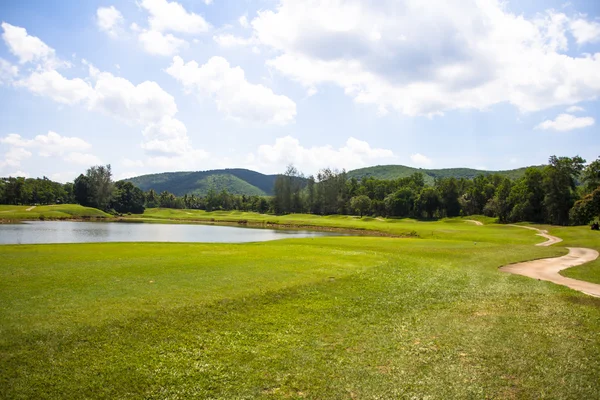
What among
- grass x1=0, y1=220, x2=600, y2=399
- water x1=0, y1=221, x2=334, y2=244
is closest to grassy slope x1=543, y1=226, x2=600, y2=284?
grass x1=0, y1=220, x2=600, y2=399

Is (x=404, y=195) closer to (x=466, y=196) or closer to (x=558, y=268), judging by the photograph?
(x=466, y=196)

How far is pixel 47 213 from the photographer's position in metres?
107

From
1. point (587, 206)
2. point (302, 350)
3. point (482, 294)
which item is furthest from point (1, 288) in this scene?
point (587, 206)

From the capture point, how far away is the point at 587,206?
211 feet

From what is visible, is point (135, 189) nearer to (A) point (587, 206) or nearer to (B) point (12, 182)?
(B) point (12, 182)

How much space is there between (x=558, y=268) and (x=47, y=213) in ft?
412

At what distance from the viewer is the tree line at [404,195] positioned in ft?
307

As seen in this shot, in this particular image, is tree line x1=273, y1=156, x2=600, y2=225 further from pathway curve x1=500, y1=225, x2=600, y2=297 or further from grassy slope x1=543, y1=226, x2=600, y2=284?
pathway curve x1=500, y1=225, x2=600, y2=297

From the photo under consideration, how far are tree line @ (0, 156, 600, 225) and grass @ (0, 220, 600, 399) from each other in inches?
2668

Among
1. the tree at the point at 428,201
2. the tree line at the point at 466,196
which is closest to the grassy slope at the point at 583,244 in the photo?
the tree line at the point at 466,196

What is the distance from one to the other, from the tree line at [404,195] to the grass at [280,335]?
67.8 m

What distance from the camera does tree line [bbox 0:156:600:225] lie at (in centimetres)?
9362

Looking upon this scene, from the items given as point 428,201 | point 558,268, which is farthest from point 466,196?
point 558,268

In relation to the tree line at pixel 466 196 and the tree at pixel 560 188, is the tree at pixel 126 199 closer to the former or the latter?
the tree line at pixel 466 196
